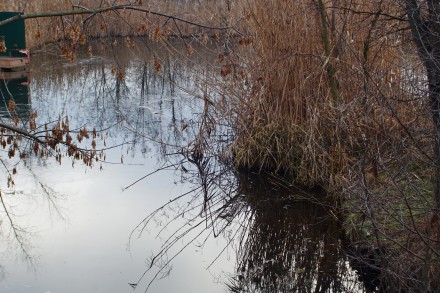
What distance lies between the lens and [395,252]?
4.66 metres

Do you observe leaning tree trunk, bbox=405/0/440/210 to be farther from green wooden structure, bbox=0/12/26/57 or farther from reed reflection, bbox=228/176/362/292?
green wooden structure, bbox=0/12/26/57

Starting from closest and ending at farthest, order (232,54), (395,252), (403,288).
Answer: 1. (403,288)
2. (395,252)
3. (232,54)

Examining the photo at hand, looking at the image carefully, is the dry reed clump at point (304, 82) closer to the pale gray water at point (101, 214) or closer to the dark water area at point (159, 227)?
the dark water area at point (159, 227)

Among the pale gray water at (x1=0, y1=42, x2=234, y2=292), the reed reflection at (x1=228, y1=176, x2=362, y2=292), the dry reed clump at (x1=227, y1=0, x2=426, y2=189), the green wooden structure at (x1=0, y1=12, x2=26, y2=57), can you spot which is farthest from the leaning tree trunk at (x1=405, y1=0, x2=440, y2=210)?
the green wooden structure at (x1=0, y1=12, x2=26, y2=57)

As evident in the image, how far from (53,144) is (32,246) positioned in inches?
58.6

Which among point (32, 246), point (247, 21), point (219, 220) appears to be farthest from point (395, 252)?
point (247, 21)

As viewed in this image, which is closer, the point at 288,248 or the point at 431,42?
the point at 431,42

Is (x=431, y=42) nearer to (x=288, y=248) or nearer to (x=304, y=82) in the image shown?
(x=288, y=248)

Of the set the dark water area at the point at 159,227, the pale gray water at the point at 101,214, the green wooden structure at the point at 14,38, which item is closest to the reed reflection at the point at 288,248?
the dark water area at the point at 159,227

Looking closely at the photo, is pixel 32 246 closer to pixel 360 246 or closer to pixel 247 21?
pixel 360 246

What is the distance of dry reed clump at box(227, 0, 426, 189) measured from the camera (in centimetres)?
705

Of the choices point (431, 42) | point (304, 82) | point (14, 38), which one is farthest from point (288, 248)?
point (14, 38)

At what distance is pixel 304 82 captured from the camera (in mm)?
7367

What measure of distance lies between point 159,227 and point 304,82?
2268 mm
